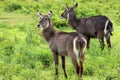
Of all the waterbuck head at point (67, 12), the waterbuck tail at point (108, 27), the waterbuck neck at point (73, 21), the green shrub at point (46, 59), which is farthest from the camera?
the waterbuck head at point (67, 12)

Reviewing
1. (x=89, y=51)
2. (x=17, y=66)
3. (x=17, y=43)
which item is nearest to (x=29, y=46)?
(x=17, y=43)

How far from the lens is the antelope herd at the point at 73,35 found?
759 cm

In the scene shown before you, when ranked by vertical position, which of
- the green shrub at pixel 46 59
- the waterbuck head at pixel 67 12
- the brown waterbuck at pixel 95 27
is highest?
the waterbuck head at pixel 67 12

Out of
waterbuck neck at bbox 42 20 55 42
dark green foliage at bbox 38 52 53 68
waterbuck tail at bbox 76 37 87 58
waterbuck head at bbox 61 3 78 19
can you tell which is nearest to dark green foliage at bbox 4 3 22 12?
waterbuck head at bbox 61 3 78 19

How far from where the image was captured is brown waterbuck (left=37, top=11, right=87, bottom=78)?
298 inches

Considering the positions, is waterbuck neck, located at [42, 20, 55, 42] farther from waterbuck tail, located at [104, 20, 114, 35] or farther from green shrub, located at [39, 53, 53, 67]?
waterbuck tail, located at [104, 20, 114, 35]

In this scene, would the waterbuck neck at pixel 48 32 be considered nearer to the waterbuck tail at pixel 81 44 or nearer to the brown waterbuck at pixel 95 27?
the waterbuck tail at pixel 81 44

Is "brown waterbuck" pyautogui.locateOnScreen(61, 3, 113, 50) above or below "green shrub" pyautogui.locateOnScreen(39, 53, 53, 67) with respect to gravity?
above

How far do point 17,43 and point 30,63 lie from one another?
2793mm

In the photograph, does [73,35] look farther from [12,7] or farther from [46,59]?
[12,7]

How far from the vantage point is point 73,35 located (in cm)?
784

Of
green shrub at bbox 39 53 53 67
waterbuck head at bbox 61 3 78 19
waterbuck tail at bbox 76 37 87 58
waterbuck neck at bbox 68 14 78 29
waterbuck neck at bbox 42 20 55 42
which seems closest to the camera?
waterbuck tail at bbox 76 37 87 58

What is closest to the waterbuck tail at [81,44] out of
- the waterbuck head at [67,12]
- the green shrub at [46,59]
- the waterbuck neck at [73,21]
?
the green shrub at [46,59]

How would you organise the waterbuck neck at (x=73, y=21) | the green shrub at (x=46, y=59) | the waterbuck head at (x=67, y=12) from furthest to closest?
1. the waterbuck head at (x=67, y=12)
2. the waterbuck neck at (x=73, y=21)
3. the green shrub at (x=46, y=59)
